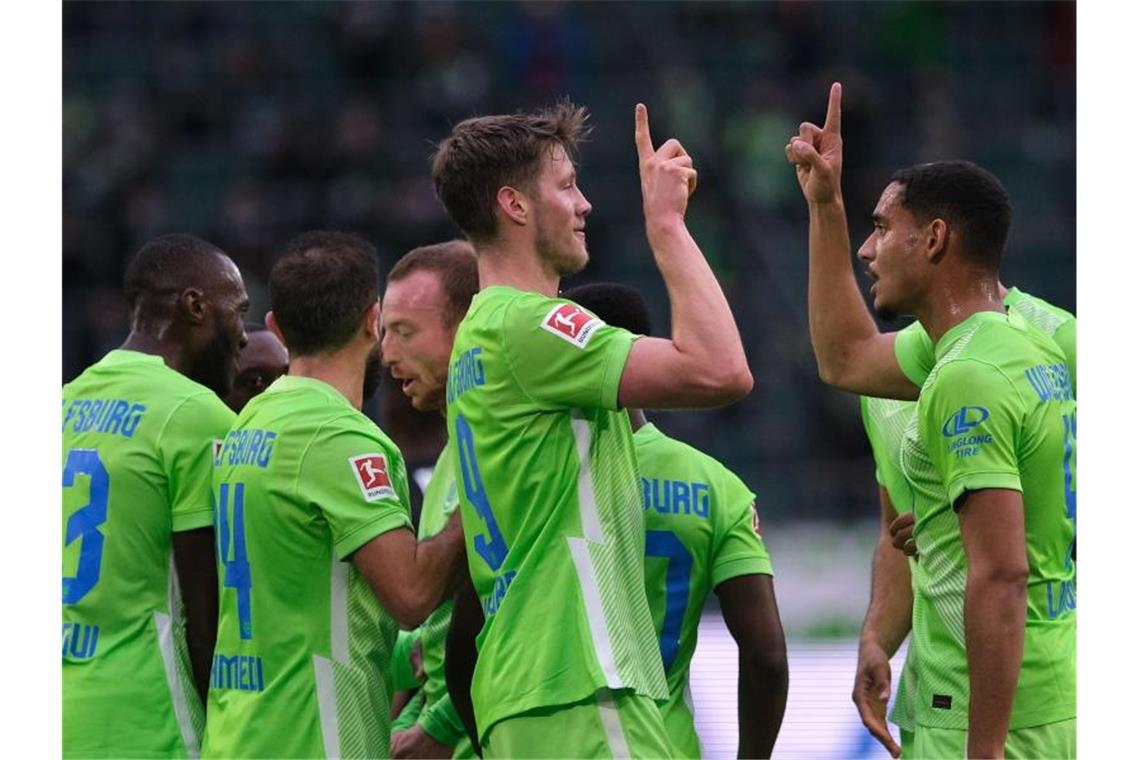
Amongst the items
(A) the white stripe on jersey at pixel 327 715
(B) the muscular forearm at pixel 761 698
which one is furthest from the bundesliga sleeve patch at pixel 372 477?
(B) the muscular forearm at pixel 761 698

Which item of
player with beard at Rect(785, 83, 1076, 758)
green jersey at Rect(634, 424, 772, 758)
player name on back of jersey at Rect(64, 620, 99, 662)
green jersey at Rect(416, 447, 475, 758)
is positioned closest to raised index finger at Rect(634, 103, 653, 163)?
player with beard at Rect(785, 83, 1076, 758)

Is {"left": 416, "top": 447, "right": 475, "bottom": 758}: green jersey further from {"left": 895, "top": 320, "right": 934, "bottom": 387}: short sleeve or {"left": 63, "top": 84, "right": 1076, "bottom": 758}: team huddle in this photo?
{"left": 895, "top": 320, "right": 934, "bottom": 387}: short sleeve

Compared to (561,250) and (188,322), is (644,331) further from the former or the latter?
(188,322)

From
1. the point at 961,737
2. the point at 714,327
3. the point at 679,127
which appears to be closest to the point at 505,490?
the point at 714,327

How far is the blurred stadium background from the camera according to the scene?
50.5 feet

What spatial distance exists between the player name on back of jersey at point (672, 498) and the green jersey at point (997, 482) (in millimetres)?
636

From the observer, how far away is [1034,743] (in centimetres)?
472

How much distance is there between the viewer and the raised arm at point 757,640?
5086 mm

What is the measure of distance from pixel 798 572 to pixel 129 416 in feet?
21.6

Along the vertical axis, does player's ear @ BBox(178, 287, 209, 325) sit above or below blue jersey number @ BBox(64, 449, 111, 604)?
above

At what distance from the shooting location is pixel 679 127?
679 inches

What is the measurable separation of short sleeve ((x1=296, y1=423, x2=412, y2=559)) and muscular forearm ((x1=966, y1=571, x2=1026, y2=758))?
1564mm

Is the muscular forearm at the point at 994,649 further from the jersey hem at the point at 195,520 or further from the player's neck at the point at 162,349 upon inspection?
the player's neck at the point at 162,349

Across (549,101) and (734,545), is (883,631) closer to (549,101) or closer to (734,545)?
(734,545)
